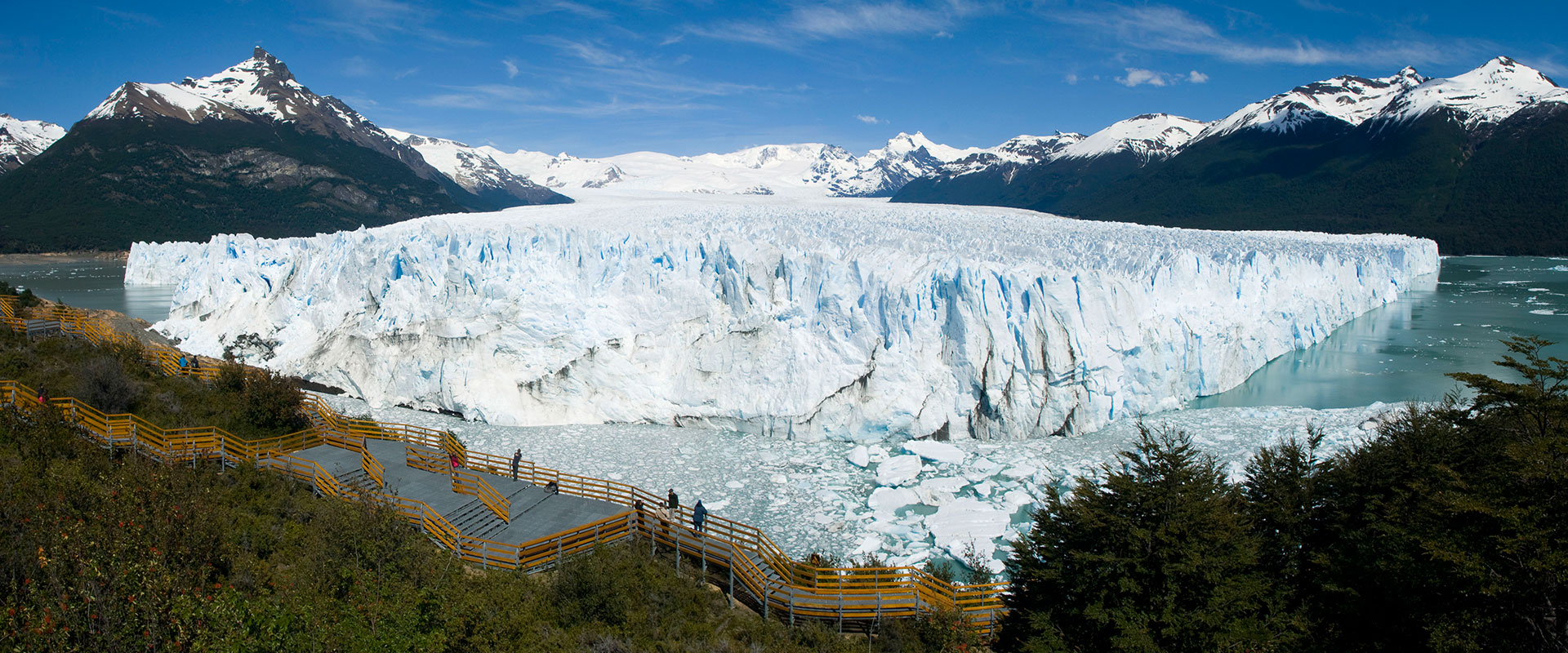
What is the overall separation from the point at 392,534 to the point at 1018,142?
475ft

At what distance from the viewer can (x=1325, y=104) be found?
315 ft

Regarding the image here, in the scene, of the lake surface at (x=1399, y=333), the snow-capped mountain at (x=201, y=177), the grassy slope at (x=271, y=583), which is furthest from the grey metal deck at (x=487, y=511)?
Answer: the snow-capped mountain at (x=201, y=177)

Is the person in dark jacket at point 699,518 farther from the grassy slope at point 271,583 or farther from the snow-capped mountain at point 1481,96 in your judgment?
the snow-capped mountain at point 1481,96

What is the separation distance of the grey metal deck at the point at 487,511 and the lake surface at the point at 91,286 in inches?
946

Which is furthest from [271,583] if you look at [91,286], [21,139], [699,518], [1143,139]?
[21,139]

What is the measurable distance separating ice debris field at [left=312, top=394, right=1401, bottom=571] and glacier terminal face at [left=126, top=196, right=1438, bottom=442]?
27.4 inches

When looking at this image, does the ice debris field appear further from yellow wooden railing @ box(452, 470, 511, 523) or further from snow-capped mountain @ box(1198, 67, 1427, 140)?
snow-capped mountain @ box(1198, 67, 1427, 140)

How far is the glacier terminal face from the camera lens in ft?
51.4

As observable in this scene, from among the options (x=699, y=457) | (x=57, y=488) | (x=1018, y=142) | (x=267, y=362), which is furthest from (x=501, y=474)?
(x=1018, y=142)

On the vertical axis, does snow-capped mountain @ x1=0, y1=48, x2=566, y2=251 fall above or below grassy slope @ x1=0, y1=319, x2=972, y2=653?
above

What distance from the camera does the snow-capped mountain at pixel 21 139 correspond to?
116637mm

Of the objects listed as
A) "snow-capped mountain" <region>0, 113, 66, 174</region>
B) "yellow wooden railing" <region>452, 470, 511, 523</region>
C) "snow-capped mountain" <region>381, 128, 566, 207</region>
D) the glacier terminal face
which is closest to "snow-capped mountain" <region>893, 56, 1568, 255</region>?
the glacier terminal face

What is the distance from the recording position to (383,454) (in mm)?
11719

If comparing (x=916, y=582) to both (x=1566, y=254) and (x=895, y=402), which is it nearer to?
(x=895, y=402)
